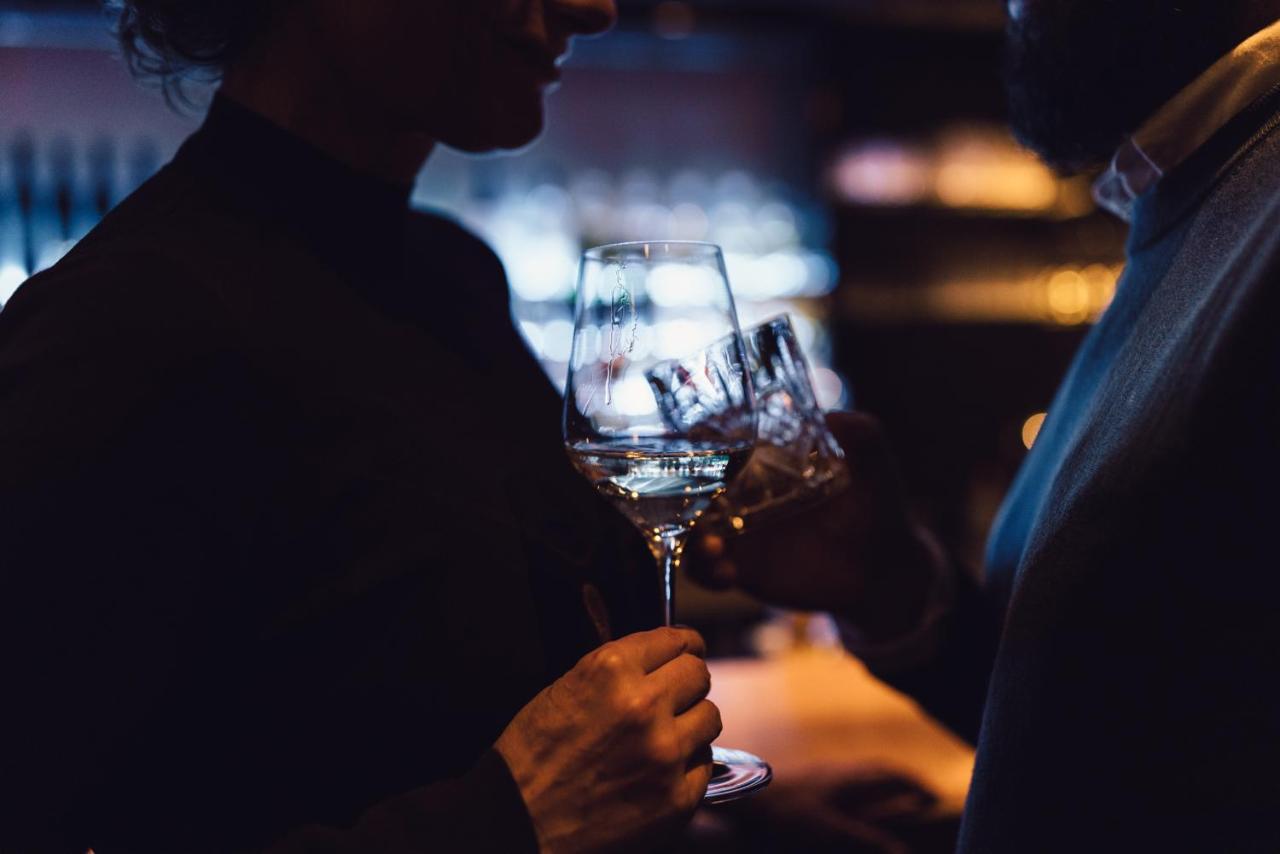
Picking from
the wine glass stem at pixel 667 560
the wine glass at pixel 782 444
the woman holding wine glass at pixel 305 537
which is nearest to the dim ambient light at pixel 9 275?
the woman holding wine glass at pixel 305 537

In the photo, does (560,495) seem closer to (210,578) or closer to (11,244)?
(210,578)

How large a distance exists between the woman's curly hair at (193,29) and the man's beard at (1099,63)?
0.75 metres

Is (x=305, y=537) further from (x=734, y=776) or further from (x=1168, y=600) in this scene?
(x=1168, y=600)

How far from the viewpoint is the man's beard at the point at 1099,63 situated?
0.94 metres

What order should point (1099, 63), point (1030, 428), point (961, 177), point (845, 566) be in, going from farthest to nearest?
1. point (961, 177)
2. point (1030, 428)
3. point (845, 566)
4. point (1099, 63)

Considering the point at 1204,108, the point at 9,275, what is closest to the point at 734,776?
the point at 1204,108

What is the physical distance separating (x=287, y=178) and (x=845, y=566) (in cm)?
71

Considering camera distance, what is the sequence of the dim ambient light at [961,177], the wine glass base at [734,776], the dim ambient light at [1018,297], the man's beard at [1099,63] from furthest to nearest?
the dim ambient light at [1018,297]
the dim ambient light at [961,177]
the man's beard at [1099,63]
the wine glass base at [734,776]

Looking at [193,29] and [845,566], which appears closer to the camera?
[193,29]

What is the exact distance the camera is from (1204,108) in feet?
2.91

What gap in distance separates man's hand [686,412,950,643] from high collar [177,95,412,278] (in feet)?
1.69

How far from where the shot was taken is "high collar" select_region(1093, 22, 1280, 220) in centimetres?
86

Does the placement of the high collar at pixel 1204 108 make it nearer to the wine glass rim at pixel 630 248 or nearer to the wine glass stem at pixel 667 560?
the wine glass rim at pixel 630 248

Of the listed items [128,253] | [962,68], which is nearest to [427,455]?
[128,253]
